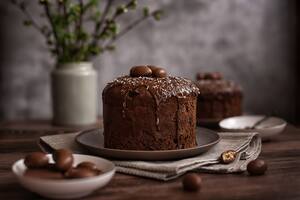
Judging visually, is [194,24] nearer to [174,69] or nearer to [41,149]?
[174,69]

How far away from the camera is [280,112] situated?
3.34 meters

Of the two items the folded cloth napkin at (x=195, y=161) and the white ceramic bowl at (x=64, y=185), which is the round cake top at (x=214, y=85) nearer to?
the folded cloth napkin at (x=195, y=161)

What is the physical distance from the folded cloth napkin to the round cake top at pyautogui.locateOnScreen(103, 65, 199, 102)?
0.20 metres

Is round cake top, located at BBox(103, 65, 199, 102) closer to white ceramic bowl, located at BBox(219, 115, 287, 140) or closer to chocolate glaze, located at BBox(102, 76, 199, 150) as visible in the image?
chocolate glaze, located at BBox(102, 76, 199, 150)

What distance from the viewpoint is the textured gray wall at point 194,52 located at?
9.19 ft

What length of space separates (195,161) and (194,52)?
1806mm

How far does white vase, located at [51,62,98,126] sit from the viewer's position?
7.51 feet

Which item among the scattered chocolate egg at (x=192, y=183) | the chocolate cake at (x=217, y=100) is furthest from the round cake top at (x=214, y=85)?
the scattered chocolate egg at (x=192, y=183)

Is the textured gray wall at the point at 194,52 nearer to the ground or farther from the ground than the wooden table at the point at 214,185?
farther from the ground

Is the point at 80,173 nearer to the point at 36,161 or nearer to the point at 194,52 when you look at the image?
the point at 36,161

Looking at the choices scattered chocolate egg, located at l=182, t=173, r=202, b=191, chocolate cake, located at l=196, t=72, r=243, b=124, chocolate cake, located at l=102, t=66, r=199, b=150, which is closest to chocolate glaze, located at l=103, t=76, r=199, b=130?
chocolate cake, located at l=102, t=66, r=199, b=150

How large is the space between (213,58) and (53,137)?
170cm

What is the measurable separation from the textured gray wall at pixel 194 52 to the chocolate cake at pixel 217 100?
2.84 ft

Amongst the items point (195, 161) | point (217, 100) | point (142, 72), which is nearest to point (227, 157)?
point (195, 161)
